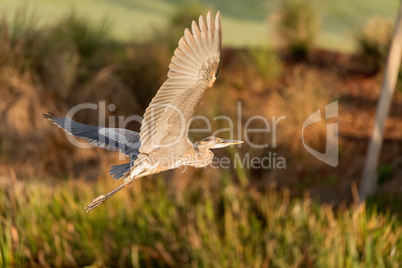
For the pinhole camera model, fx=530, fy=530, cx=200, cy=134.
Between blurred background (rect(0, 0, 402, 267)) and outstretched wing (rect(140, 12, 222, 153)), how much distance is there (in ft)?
9.38

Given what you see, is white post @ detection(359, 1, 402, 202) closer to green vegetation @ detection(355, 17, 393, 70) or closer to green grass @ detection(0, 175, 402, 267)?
green grass @ detection(0, 175, 402, 267)

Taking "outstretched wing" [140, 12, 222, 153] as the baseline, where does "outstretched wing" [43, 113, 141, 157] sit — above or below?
below

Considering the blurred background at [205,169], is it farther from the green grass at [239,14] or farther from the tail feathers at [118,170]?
the tail feathers at [118,170]

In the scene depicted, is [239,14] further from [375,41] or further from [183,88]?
[183,88]

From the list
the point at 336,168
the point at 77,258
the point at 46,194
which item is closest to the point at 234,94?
the point at 336,168

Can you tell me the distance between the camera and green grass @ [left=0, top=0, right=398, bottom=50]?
13578 mm

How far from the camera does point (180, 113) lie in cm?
133

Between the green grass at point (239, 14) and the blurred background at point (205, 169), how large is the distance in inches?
4.7

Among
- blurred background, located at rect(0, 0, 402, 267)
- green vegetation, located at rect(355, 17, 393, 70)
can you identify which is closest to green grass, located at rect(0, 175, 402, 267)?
blurred background, located at rect(0, 0, 402, 267)

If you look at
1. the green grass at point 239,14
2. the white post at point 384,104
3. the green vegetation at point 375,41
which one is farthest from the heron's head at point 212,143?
the green grass at point 239,14

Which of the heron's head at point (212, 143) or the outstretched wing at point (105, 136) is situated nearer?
the heron's head at point (212, 143)

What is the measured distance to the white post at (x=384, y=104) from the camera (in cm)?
633

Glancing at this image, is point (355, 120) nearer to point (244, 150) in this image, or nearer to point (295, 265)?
point (244, 150)

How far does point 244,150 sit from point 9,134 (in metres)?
4.21
